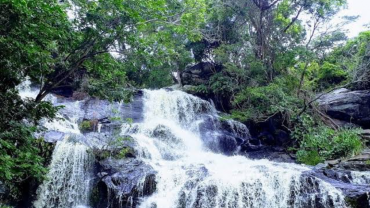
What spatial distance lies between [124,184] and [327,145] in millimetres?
8594

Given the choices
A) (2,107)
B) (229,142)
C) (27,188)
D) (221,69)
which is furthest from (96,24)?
→ (221,69)

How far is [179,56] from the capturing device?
701 inches

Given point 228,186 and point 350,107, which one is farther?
point 350,107

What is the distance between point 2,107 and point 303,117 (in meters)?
13.3

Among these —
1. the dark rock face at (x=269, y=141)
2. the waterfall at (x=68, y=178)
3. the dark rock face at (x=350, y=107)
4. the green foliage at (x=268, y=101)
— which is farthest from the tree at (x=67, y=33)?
the dark rock face at (x=350, y=107)

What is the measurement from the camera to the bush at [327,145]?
12179 mm

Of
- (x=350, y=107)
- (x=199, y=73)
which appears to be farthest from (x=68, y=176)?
(x=350, y=107)

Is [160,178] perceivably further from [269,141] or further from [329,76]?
[329,76]

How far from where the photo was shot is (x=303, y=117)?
49.8 ft

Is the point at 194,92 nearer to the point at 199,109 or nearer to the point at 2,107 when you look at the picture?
the point at 199,109

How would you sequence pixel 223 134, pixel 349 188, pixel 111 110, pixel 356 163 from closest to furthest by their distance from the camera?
pixel 349 188 < pixel 356 163 < pixel 223 134 < pixel 111 110

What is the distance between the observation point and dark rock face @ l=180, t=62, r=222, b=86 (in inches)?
813

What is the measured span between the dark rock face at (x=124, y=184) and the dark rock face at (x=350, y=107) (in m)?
10.9

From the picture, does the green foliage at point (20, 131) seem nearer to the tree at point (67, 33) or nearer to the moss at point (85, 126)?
the tree at point (67, 33)
